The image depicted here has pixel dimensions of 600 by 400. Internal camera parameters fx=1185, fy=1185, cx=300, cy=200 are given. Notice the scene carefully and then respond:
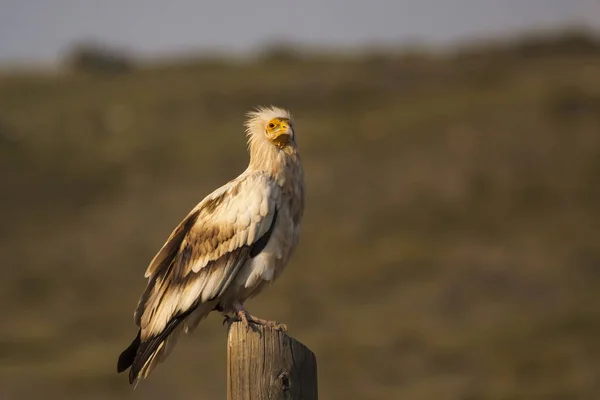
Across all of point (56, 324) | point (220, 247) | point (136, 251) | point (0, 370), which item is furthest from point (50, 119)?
point (220, 247)

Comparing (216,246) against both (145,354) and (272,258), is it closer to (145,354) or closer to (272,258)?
(272,258)

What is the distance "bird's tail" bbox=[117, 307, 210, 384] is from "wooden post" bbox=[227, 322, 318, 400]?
1506 millimetres

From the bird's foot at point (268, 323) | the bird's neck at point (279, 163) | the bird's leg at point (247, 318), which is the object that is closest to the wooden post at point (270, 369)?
the bird's foot at point (268, 323)

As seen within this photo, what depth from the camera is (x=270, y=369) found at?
6172 millimetres

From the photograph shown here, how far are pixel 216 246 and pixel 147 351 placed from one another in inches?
39.3

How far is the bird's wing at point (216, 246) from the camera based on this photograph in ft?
27.0

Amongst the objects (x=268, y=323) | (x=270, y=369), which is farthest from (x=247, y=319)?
(x=270, y=369)

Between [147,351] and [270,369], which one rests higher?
[147,351]

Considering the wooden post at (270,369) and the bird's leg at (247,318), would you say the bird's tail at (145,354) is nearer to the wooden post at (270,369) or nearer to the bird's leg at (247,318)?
the bird's leg at (247,318)

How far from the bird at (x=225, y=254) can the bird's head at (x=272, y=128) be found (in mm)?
341

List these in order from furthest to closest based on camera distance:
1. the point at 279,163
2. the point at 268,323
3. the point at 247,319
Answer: the point at 279,163 → the point at 247,319 → the point at 268,323

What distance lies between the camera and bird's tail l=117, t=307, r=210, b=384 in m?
7.70

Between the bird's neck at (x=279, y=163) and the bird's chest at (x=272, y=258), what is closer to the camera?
the bird's chest at (x=272, y=258)

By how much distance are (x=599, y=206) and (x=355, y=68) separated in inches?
656
